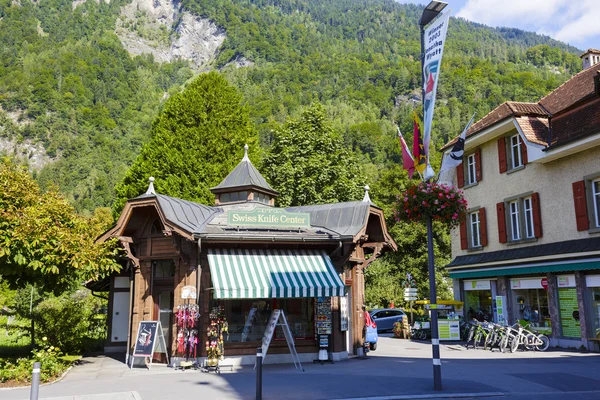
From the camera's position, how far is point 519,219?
2423 cm

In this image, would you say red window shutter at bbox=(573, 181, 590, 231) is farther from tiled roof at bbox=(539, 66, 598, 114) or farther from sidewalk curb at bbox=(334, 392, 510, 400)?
sidewalk curb at bbox=(334, 392, 510, 400)

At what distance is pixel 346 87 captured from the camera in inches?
5778

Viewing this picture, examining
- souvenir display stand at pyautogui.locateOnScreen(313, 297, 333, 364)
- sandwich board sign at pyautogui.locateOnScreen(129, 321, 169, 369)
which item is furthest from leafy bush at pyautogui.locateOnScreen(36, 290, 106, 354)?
souvenir display stand at pyautogui.locateOnScreen(313, 297, 333, 364)

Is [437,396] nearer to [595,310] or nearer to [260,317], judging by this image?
[260,317]

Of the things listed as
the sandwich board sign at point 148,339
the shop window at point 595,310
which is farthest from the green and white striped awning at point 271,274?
the shop window at point 595,310

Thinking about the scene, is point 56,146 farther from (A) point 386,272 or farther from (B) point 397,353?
(B) point 397,353

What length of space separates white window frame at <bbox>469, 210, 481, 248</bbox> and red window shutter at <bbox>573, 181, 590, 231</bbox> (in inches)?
266

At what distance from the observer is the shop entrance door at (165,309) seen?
1731cm

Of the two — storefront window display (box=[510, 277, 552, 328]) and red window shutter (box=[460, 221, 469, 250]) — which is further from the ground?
red window shutter (box=[460, 221, 469, 250])

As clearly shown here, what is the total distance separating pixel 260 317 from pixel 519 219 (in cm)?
1380

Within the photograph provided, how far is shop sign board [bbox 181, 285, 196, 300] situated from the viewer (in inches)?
635

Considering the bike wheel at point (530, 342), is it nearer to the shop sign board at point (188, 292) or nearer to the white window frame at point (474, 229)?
the white window frame at point (474, 229)

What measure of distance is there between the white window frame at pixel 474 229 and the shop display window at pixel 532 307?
4.18m

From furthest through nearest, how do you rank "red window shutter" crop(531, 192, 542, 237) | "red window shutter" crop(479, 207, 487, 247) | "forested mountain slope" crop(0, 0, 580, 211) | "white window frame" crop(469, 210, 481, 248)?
"forested mountain slope" crop(0, 0, 580, 211), "white window frame" crop(469, 210, 481, 248), "red window shutter" crop(479, 207, 487, 247), "red window shutter" crop(531, 192, 542, 237)
